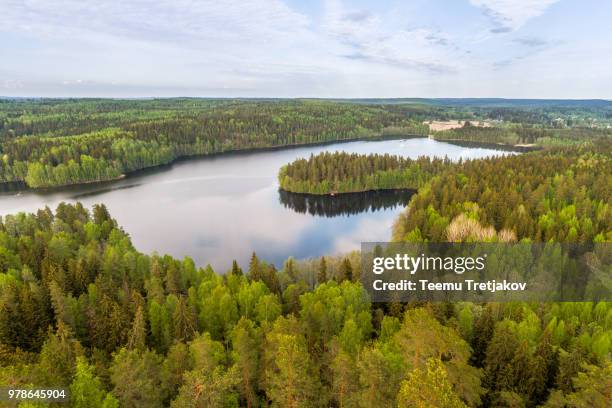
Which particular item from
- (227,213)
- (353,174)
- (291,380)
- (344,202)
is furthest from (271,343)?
(353,174)

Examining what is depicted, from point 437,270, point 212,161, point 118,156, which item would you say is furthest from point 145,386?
point 212,161

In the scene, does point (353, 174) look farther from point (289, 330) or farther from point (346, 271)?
point (289, 330)

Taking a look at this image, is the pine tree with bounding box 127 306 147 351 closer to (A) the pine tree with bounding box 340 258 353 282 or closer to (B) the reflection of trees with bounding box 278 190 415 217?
(A) the pine tree with bounding box 340 258 353 282

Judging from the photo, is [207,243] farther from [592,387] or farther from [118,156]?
[118,156]

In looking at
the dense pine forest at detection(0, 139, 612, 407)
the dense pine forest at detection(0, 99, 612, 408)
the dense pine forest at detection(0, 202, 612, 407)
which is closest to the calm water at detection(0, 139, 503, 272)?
the dense pine forest at detection(0, 99, 612, 408)

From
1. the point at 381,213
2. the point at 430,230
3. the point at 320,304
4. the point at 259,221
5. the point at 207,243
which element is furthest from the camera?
the point at 381,213
